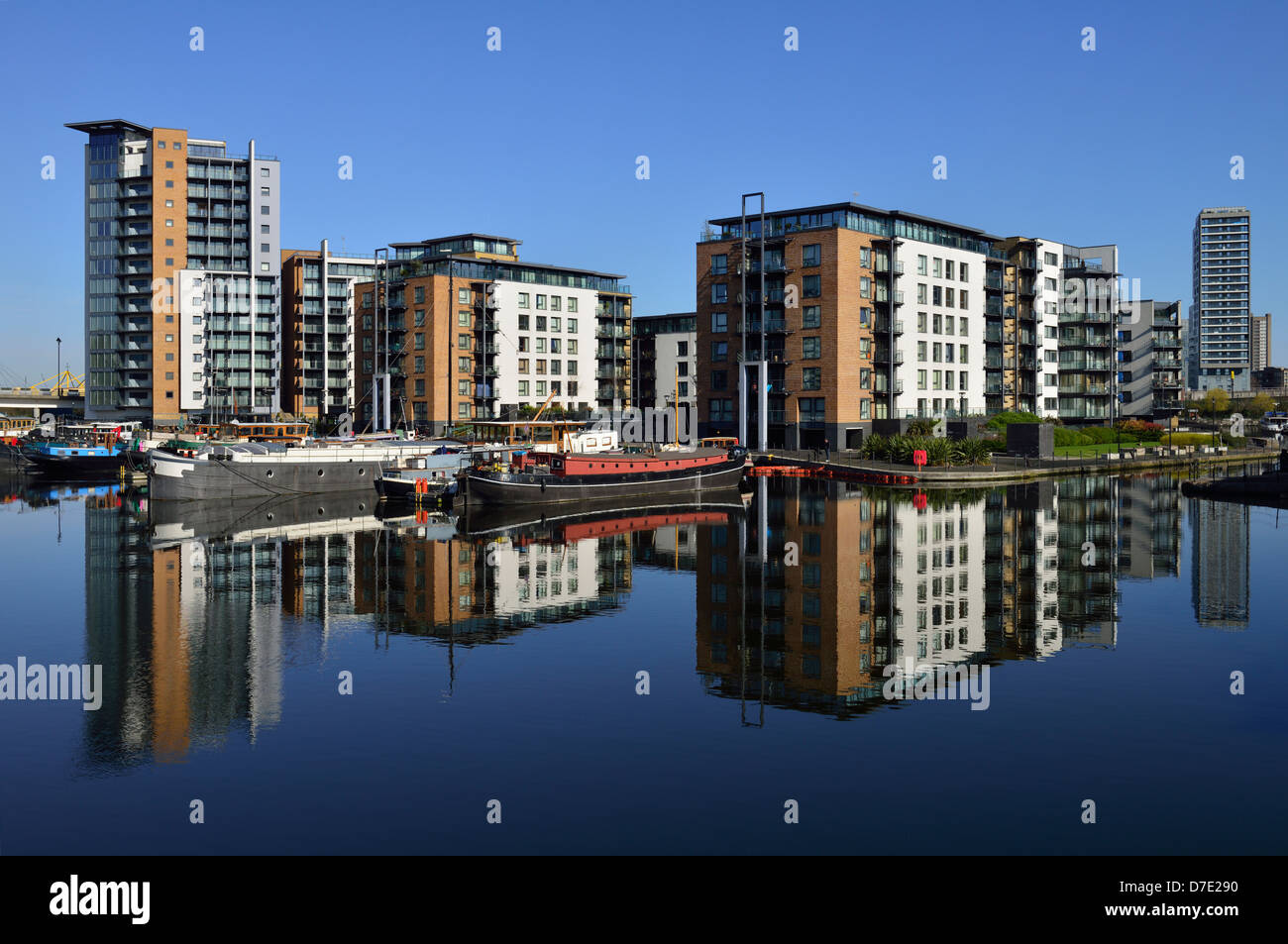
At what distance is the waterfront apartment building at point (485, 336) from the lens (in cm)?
11906

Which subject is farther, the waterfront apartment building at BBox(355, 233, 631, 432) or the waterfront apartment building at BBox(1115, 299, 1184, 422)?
the waterfront apartment building at BBox(1115, 299, 1184, 422)

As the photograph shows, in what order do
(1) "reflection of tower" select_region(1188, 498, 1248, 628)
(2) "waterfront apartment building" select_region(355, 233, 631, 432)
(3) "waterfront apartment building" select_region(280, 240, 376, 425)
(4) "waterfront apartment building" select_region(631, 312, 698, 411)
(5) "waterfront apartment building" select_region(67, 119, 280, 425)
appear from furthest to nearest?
1. (3) "waterfront apartment building" select_region(280, 240, 376, 425)
2. (5) "waterfront apartment building" select_region(67, 119, 280, 425)
3. (4) "waterfront apartment building" select_region(631, 312, 698, 411)
4. (2) "waterfront apartment building" select_region(355, 233, 631, 432)
5. (1) "reflection of tower" select_region(1188, 498, 1248, 628)

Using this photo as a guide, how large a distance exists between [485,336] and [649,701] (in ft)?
340

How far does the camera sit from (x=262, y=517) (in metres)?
61.5

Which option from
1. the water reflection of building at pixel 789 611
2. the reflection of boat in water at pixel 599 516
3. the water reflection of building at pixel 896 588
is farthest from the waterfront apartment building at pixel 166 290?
the water reflection of building at pixel 789 611

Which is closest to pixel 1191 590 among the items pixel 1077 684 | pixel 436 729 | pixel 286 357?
pixel 1077 684

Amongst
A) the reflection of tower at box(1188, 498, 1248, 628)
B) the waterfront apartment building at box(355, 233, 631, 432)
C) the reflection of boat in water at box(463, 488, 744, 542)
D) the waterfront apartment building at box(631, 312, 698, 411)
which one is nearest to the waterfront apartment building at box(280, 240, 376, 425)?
the waterfront apartment building at box(355, 233, 631, 432)

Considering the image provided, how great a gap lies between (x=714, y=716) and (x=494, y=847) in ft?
24.1

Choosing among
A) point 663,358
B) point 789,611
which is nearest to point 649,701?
point 789,611

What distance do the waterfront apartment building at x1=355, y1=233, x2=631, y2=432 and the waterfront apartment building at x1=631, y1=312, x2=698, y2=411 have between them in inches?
401

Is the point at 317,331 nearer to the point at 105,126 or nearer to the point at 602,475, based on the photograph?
the point at 105,126

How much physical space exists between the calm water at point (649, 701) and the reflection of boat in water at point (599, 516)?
28.6 feet

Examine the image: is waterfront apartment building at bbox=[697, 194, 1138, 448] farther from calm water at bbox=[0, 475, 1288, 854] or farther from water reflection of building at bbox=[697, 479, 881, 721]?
calm water at bbox=[0, 475, 1288, 854]

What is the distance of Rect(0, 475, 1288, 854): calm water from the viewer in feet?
51.4
